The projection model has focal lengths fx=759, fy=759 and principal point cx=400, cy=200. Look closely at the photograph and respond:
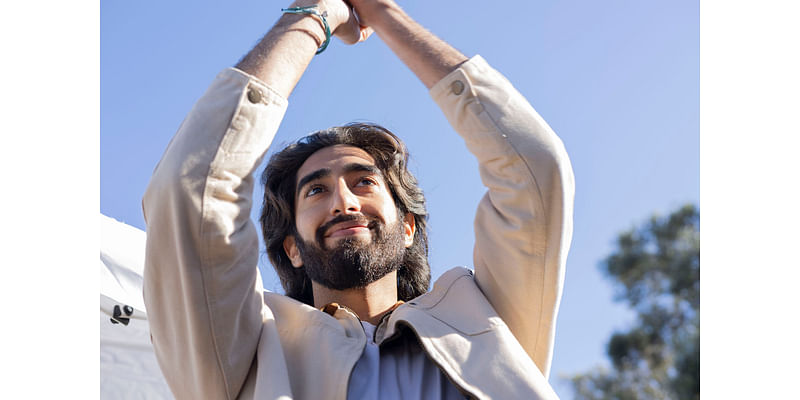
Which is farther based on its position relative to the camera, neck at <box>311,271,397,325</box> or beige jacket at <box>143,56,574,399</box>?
neck at <box>311,271,397,325</box>

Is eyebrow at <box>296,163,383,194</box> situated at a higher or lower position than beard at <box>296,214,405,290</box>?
higher

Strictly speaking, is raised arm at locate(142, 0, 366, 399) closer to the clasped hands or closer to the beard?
the clasped hands

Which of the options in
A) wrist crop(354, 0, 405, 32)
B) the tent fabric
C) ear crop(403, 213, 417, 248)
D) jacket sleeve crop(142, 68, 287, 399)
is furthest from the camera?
the tent fabric

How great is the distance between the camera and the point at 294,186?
2930mm

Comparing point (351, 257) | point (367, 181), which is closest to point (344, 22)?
point (367, 181)

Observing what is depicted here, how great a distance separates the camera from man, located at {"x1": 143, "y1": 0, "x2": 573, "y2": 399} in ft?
5.82

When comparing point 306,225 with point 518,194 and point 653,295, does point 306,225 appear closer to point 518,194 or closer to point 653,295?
point 518,194

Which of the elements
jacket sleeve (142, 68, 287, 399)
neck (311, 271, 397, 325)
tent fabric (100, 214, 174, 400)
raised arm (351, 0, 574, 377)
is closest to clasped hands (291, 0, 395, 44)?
raised arm (351, 0, 574, 377)

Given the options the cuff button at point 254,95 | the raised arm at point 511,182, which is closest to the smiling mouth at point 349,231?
the raised arm at point 511,182

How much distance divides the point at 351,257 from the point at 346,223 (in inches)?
4.5

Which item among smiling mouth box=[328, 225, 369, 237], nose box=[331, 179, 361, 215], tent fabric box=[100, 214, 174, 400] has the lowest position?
tent fabric box=[100, 214, 174, 400]
